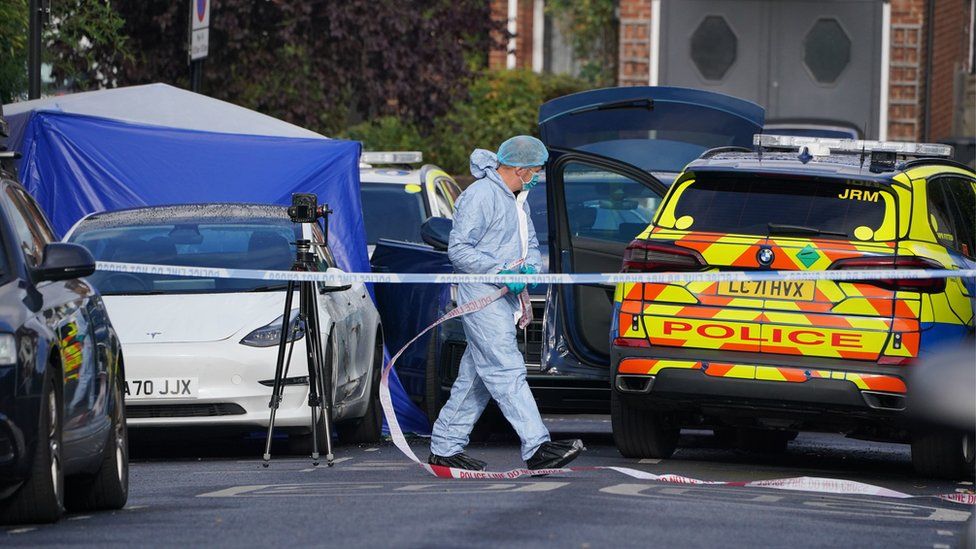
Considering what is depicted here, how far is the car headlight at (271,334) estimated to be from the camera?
1187 centimetres

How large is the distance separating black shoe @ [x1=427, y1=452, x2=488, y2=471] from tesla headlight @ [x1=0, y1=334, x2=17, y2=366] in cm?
334

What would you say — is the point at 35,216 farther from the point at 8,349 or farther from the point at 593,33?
the point at 593,33

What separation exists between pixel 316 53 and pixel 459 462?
10579 millimetres

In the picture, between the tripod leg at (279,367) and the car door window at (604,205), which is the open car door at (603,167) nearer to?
the car door window at (604,205)

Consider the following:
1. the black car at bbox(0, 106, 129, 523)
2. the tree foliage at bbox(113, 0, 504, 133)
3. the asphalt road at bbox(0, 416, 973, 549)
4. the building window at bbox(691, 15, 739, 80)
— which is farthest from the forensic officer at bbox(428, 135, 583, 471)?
the building window at bbox(691, 15, 739, 80)

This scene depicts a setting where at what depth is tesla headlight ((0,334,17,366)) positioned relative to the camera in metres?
8.12

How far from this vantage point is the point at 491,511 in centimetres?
867

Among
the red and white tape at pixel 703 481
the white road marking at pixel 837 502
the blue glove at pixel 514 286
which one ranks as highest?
the blue glove at pixel 514 286

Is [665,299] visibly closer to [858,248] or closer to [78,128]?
[858,248]

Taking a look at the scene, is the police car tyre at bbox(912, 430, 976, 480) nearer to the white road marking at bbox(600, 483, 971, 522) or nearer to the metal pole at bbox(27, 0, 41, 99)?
the white road marking at bbox(600, 483, 971, 522)

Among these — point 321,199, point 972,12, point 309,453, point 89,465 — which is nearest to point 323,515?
point 89,465

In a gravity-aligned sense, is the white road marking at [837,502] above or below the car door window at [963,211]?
below

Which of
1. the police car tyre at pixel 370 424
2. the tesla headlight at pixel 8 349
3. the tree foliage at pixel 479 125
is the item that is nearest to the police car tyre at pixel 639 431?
the police car tyre at pixel 370 424

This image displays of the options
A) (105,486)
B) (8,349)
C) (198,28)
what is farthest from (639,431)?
(198,28)
